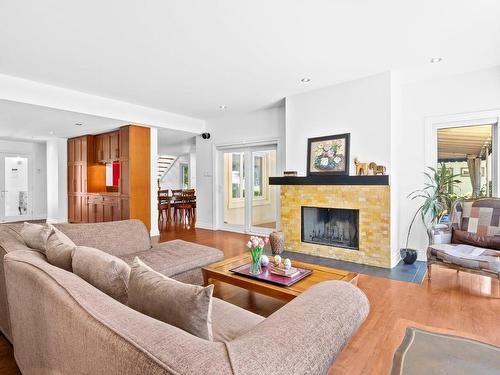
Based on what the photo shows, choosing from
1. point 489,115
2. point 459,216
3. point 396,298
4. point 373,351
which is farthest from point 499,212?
point 373,351

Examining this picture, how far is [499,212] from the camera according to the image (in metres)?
3.28

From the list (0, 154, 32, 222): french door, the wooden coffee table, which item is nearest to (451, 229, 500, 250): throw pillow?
the wooden coffee table

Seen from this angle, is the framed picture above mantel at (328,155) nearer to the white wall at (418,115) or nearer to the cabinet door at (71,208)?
the white wall at (418,115)

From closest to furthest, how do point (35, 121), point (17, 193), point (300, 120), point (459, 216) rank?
point (459, 216) < point (300, 120) < point (35, 121) < point (17, 193)

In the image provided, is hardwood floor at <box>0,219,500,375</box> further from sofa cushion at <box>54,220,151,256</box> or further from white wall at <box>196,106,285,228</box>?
white wall at <box>196,106,285,228</box>

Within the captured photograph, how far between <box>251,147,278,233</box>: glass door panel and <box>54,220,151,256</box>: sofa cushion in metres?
3.21

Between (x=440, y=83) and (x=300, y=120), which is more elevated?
(x=440, y=83)

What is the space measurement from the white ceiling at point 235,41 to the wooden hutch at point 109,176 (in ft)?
5.90

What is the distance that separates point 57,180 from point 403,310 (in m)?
8.82

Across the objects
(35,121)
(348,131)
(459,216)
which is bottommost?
(459,216)

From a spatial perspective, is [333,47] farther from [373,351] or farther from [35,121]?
[35,121]

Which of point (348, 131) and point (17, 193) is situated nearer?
point (348, 131)

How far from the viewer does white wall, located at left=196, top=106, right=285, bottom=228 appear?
229 inches

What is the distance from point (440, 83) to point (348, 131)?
4.54ft
